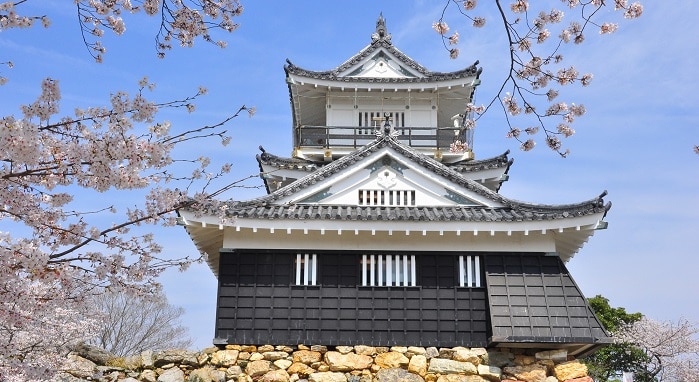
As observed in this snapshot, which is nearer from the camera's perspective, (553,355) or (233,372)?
(233,372)

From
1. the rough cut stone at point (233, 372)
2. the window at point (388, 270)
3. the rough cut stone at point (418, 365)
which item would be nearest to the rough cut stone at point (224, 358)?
the rough cut stone at point (233, 372)

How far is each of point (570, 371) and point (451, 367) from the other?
2.06 meters

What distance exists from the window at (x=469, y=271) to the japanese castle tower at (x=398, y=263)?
0.06 feet

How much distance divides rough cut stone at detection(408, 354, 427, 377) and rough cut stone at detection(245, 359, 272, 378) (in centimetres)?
246

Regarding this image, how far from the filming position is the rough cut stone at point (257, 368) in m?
11.2

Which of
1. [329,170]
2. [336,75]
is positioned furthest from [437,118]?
[329,170]

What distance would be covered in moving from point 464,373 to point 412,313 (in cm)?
137

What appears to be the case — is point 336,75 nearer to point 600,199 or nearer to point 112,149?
point 600,199

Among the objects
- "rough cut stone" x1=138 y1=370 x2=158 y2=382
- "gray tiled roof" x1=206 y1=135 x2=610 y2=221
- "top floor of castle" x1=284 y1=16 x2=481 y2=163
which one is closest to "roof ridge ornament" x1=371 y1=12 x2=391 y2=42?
"top floor of castle" x1=284 y1=16 x2=481 y2=163

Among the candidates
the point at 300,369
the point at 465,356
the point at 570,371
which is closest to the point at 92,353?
the point at 300,369

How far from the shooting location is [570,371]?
11352 mm

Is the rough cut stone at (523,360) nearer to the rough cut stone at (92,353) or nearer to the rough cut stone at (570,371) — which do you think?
the rough cut stone at (570,371)

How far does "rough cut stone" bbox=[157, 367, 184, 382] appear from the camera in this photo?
11.2 meters

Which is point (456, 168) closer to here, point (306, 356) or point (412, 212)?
point (412, 212)
